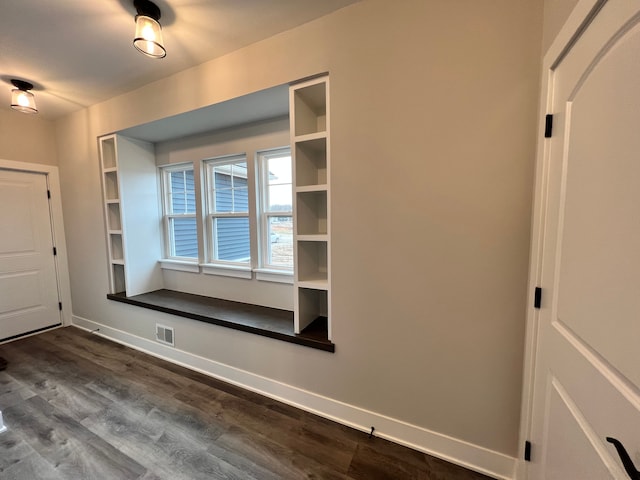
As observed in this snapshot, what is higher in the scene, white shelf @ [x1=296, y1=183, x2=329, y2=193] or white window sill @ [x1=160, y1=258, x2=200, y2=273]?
white shelf @ [x1=296, y1=183, x2=329, y2=193]

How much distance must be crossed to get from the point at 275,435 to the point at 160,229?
272cm

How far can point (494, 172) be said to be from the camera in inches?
51.6

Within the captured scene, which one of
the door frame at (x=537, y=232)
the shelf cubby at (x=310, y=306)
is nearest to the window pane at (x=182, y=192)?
the shelf cubby at (x=310, y=306)

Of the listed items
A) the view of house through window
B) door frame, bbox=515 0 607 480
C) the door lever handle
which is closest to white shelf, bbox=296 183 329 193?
the view of house through window

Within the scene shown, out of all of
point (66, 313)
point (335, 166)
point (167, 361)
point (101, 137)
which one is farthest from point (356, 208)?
point (66, 313)

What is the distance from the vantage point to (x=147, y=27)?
150 cm

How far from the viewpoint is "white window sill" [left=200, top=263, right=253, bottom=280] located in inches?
105

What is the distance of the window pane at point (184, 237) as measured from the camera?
312cm

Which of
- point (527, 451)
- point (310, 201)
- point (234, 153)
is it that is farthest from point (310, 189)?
point (527, 451)

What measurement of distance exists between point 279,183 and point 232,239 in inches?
34.0

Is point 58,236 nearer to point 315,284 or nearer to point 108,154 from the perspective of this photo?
point 108,154

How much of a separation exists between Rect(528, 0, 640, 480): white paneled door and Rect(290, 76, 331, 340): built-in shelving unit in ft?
3.66

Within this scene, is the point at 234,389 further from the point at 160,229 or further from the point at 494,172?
the point at 494,172

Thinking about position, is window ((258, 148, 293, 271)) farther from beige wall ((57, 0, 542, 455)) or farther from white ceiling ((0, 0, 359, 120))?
white ceiling ((0, 0, 359, 120))
